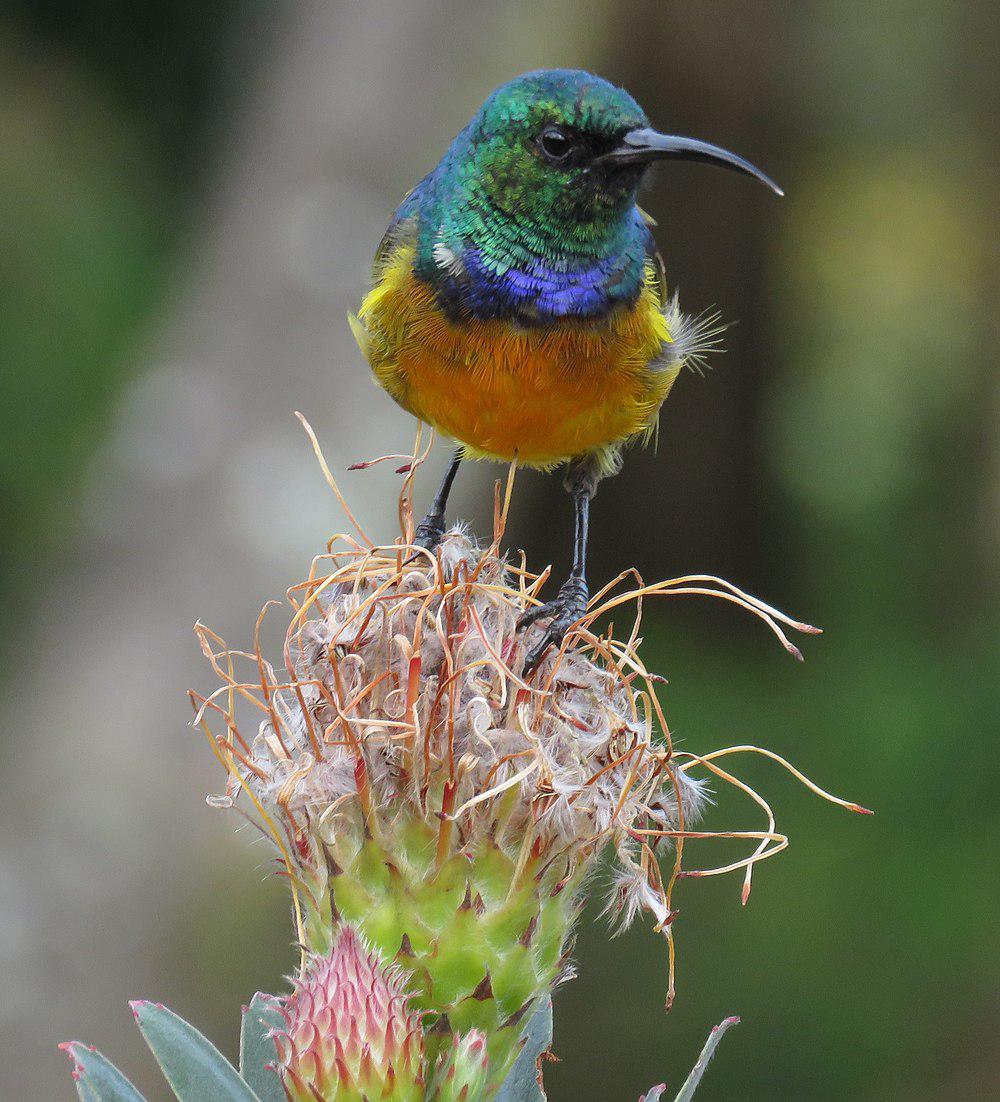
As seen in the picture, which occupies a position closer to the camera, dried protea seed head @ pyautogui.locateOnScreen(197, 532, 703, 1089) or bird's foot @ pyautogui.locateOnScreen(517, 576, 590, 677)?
dried protea seed head @ pyautogui.locateOnScreen(197, 532, 703, 1089)

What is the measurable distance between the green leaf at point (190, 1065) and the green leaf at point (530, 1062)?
0.96ft

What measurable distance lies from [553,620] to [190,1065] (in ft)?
2.22

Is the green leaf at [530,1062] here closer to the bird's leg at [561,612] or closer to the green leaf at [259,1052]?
the green leaf at [259,1052]

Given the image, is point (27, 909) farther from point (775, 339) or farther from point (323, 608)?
point (775, 339)

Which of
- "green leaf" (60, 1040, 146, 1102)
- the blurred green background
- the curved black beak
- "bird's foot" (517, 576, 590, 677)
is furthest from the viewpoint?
the blurred green background

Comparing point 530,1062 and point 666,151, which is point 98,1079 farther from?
point 666,151

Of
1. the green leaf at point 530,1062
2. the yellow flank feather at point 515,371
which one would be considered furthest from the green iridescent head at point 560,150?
the green leaf at point 530,1062

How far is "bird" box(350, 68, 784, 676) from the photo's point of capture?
2.08 meters

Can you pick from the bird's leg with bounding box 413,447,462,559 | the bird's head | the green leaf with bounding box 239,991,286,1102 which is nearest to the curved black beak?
the bird's head

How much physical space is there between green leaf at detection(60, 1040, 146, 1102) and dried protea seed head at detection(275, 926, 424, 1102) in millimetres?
140

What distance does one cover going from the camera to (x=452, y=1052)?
1.36 m

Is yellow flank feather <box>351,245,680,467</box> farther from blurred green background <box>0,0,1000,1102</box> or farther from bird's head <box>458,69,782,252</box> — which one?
blurred green background <box>0,0,1000,1102</box>

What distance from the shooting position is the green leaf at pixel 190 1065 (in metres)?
1.26

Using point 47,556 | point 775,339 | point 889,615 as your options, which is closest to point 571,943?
point 47,556
